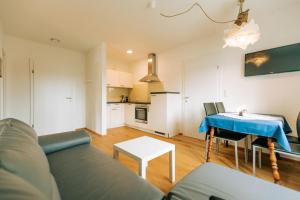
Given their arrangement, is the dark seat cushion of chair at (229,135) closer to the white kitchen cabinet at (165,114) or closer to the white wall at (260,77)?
the white wall at (260,77)

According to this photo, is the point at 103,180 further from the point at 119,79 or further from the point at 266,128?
the point at 119,79

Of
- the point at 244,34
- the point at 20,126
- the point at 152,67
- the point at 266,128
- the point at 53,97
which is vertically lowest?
the point at 266,128

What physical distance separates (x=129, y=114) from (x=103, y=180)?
370 centimetres

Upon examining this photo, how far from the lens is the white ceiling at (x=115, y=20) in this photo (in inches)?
85.8

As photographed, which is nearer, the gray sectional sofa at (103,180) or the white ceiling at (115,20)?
the gray sectional sofa at (103,180)

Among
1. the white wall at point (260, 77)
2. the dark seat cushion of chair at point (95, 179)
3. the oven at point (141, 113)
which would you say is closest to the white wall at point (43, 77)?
the oven at point (141, 113)

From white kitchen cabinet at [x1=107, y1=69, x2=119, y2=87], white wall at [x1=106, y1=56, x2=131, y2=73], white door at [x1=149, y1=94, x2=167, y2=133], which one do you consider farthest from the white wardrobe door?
white door at [x1=149, y1=94, x2=167, y2=133]

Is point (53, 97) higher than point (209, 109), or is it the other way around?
point (53, 97)

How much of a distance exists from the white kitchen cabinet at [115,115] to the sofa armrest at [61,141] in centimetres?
272

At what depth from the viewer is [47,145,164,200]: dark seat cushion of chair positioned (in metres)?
0.83

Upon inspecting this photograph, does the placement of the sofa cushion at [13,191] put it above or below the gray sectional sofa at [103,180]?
above

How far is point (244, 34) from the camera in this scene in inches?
67.5

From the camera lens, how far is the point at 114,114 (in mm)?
4535

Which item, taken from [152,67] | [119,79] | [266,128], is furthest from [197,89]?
[119,79]
